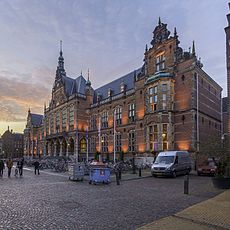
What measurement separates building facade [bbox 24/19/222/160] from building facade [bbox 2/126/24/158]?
67.0 meters

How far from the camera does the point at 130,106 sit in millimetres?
40406

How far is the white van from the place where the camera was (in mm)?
21312

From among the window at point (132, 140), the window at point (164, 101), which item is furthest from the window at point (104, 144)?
the window at point (164, 101)

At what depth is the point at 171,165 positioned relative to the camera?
2153 centimetres

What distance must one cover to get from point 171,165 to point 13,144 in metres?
109

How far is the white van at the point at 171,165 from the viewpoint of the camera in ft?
69.9

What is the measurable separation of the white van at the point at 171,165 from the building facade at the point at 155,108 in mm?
2573

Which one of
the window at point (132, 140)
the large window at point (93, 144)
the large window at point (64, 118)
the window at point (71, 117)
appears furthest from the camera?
the large window at point (64, 118)

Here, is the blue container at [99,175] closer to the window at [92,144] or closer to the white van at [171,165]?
the white van at [171,165]

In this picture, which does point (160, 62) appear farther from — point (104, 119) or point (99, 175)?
point (99, 175)

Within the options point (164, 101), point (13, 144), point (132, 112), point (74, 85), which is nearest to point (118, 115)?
point (132, 112)

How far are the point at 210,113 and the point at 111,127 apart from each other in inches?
670

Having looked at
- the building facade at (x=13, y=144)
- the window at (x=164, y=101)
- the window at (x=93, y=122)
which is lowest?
the building facade at (x=13, y=144)

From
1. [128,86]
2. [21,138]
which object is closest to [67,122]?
[128,86]
